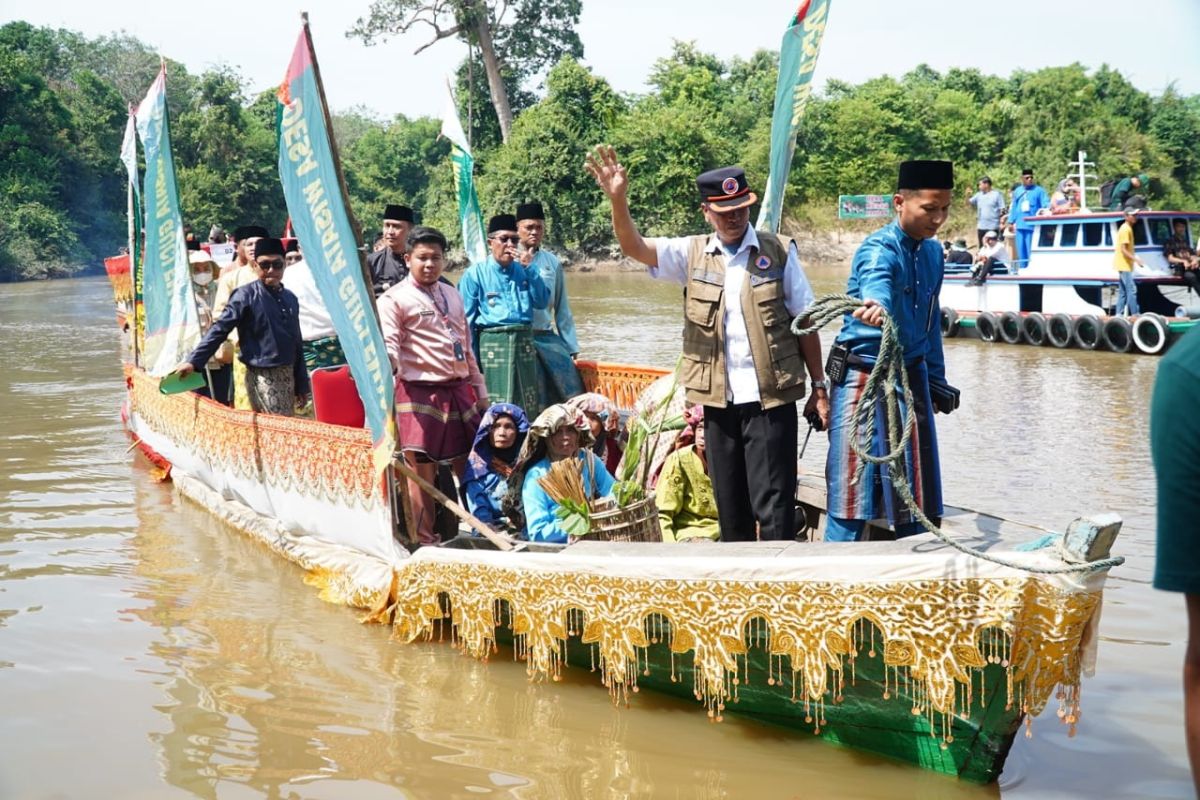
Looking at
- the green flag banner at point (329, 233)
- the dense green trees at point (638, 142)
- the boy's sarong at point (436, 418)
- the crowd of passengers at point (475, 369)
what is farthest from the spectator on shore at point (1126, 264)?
the dense green trees at point (638, 142)

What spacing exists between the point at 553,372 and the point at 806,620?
12.1ft

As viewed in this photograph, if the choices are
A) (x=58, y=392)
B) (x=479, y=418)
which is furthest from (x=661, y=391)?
(x=58, y=392)

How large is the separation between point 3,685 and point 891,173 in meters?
36.3

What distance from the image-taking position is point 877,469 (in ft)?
13.6

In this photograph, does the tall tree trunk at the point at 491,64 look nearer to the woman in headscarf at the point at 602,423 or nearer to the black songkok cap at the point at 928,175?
the woman in headscarf at the point at 602,423

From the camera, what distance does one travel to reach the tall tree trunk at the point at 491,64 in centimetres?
3506

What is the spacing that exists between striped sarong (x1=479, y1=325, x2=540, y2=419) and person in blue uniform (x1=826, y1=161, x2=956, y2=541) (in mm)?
2866

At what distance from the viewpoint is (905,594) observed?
137 inches

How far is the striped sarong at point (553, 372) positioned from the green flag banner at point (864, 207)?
2862 cm

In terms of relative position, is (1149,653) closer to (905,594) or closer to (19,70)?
(905,594)

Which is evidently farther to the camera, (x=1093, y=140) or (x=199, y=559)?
(x=1093, y=140)

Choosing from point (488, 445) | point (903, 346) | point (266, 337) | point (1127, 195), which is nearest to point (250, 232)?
point (266, 337)

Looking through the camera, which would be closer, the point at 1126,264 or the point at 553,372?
the point at 553,372

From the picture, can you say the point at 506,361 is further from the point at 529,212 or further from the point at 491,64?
the point at 491,64
